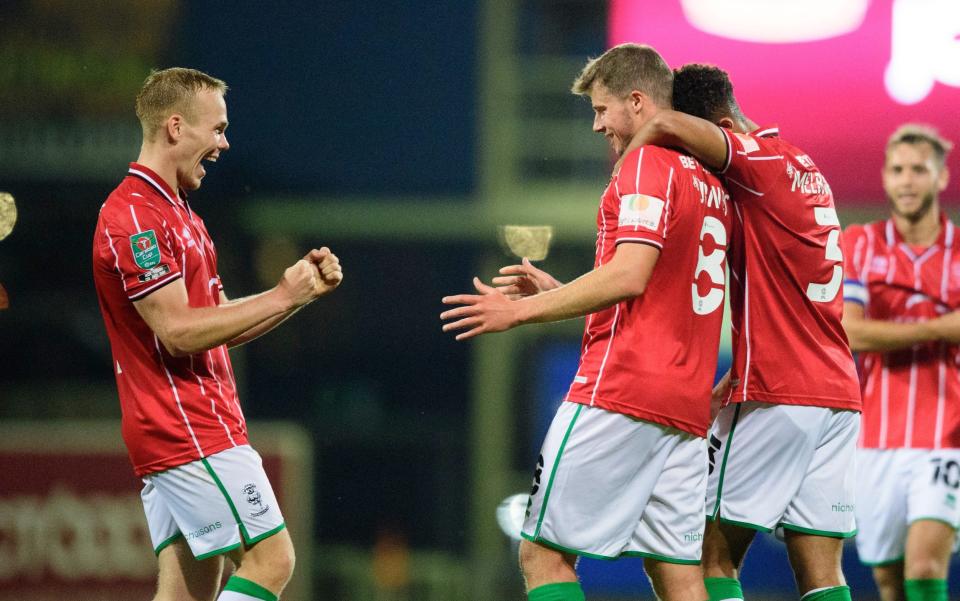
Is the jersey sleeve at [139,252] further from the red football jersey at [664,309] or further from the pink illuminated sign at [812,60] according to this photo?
the pink illuminated sign at [812,60]

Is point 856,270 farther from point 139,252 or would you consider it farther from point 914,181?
point 139,252

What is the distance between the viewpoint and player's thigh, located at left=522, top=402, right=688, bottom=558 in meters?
2.90

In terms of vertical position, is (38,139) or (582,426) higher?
(38,139)

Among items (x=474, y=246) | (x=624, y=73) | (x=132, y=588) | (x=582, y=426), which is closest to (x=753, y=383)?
(x=582, y=426)

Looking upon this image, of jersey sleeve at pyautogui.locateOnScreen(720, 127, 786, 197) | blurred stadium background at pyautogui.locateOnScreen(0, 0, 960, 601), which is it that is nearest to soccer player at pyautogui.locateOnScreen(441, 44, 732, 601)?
jersey sleeve at pyautogui.locateOnScreen(720, 127, 786, 197)

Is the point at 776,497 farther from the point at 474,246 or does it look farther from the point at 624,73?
the point at 474,246

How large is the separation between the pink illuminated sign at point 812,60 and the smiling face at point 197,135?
4.13 meters

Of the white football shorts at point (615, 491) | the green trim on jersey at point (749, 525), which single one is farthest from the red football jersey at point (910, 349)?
the white football shorts at point (615, 491)

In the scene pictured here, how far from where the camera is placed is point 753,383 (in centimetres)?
314

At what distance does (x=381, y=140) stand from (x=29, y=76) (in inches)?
95.5

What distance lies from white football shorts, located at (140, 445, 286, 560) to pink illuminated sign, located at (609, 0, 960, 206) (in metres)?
4.56

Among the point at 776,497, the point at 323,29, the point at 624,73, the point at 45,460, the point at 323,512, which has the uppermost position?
the point at 323,29

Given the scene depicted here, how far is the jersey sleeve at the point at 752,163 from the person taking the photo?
304 cm

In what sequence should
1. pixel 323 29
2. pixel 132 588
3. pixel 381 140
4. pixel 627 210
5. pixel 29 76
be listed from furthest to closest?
pixel 381 140 → pixel 323 29 → pixel 29 76 → pixel 132 588 → pixel 627 210
